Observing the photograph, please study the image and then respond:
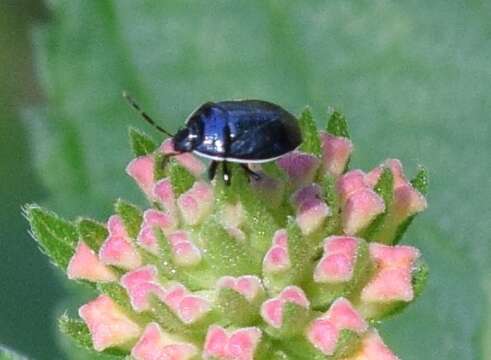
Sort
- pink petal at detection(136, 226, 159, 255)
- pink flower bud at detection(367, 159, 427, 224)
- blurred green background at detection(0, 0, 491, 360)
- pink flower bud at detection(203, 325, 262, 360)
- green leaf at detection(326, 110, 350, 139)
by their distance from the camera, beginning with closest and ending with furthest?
1. pink flower bud at detection(203, 325, 262, 360)
2. pink petal at detection(136, 226, 159, 255)
3. pink flower bud at detection(367, 159, 427, 224)
4. green leaf at detection(326, 110, 350, 139)
5. blurred green background at detection(0, 0, 491, 360)

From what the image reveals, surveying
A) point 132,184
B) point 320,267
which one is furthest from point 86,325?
point 132,184


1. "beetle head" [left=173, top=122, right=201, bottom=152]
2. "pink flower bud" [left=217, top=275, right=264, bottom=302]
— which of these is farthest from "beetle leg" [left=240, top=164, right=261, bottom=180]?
"pink flower bud" [left=217, top=275, right=264, bottom=302]

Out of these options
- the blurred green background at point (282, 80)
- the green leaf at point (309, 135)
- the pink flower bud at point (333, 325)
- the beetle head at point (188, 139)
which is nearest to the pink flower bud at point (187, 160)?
the beetle head at point (188, 139)

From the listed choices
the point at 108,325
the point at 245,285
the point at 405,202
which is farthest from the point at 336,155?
the point at 108,325

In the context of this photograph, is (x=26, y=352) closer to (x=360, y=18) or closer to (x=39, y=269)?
(x=39, y=269)

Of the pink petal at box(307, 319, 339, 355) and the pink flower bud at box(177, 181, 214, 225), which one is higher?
the pink flower bud at box(177, 181, 214, 225)

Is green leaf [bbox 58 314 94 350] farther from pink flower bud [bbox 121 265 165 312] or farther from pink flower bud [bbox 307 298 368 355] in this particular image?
pink flower bud [bbox 307 298 368 355]

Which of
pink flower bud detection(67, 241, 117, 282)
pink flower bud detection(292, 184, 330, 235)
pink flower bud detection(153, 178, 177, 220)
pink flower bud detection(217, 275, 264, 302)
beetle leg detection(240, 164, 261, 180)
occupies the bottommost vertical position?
pink flower bud detection(67, 241, 117, 282)
